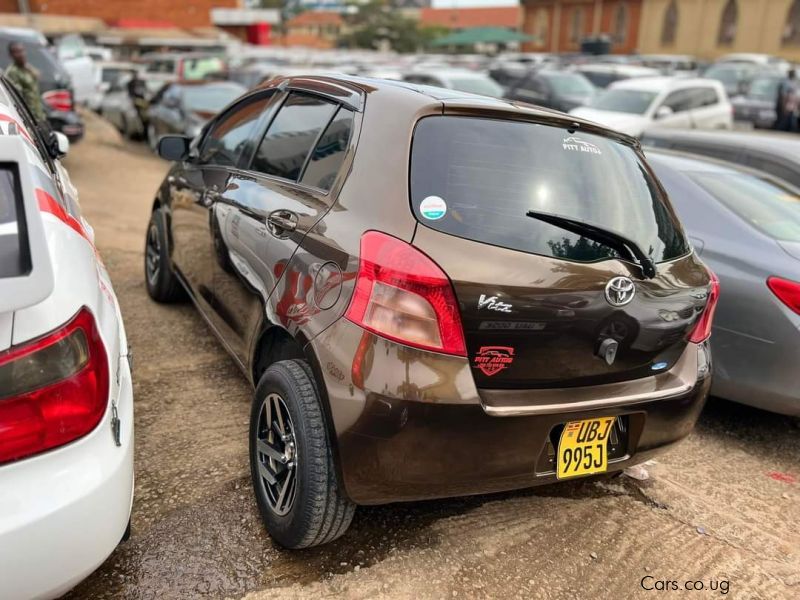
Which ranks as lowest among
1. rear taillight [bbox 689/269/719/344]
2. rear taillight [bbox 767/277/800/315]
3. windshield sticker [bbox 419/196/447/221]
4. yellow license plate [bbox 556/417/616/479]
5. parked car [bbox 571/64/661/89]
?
parked car [bbox 571/64/661/89]

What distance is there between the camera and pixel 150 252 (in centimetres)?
487

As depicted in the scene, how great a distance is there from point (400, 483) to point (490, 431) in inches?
13.4

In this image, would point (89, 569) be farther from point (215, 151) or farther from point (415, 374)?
point (215, 151)

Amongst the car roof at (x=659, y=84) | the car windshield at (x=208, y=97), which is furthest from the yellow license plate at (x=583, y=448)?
the car roof at (x=659, y=84)

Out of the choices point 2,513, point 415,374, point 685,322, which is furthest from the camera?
point 685,322

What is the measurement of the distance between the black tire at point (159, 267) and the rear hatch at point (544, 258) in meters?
2.72

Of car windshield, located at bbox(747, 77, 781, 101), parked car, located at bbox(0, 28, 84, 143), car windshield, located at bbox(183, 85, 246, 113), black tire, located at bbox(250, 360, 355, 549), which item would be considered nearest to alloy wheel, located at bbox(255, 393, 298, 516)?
black tire, located at bbox(250, 360, 355, 549)

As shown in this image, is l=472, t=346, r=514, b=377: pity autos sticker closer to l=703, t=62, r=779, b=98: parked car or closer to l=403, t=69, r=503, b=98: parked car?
l=403, t=69, r=503, b=98: parked car

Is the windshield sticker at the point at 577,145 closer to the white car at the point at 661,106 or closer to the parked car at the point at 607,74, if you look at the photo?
the white car at the point at 661,106

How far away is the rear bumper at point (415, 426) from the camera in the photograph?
6.73 feet

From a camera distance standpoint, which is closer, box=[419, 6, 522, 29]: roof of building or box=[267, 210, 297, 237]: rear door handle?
box=[267, 210, 297, 237]: rear door handle

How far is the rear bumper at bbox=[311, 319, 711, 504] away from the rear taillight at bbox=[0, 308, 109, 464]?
717 mm

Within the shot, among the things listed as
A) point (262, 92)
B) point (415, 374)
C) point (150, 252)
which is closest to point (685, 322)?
point (415, 374)

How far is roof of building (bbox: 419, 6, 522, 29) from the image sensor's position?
73.6 metres
